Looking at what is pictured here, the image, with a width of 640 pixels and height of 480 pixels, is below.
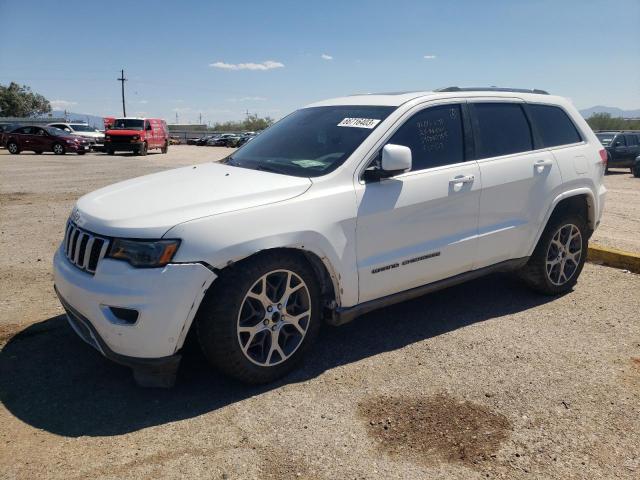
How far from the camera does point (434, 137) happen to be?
4.01m

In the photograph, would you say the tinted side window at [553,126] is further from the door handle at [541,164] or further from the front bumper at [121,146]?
the front bumper at [121,146]

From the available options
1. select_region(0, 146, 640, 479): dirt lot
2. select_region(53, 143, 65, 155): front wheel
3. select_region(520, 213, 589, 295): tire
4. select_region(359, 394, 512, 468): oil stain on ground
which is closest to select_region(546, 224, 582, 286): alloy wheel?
select_region(520, 213, 589, 295): tire

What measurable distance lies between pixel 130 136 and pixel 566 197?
27244mm

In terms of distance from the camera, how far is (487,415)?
301cm

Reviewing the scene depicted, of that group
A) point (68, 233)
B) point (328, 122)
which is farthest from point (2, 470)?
point (328, 122)

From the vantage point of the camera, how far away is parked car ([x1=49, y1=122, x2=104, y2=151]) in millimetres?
30938

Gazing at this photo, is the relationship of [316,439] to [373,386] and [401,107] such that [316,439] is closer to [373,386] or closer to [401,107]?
[373,386]

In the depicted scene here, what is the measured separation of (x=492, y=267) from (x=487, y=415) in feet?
5.38

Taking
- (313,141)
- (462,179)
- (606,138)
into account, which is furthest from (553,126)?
(606,138)

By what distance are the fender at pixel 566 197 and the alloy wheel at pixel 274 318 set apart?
7.60 feet

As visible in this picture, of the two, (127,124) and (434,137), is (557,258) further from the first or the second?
(127,124)

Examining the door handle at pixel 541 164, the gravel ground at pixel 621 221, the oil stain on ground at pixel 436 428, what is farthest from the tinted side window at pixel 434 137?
the gravel ground at pixel 621 221

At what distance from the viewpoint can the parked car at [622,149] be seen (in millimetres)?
20094

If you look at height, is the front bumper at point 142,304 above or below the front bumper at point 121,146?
below
